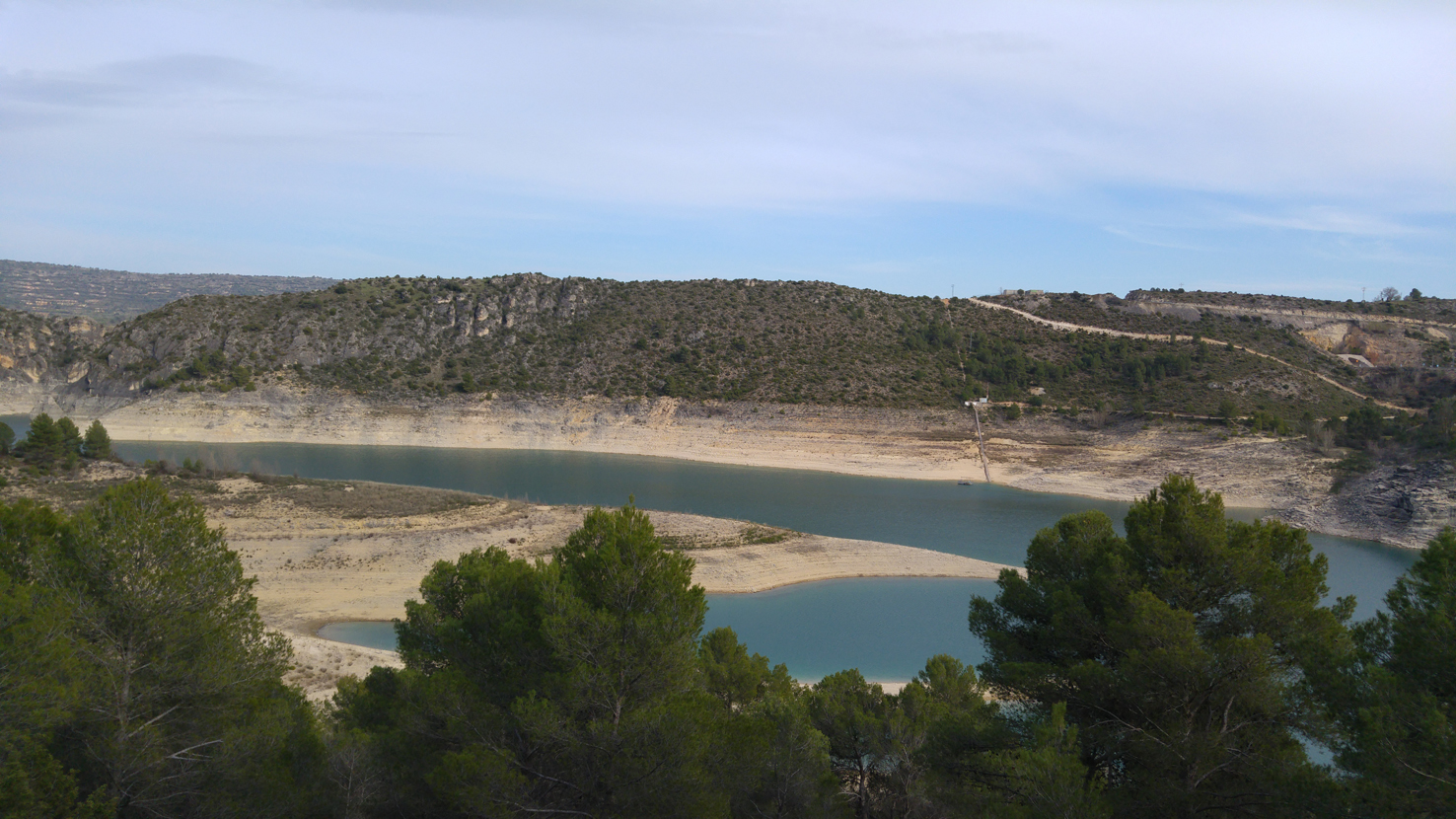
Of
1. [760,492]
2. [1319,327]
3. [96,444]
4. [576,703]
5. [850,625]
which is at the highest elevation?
[1319,327]

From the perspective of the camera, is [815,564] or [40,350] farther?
[40,350]

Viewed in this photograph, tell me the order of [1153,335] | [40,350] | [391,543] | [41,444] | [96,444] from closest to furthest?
[391,543] → [41,444] → [96,444] → [40,350] → [1153,335]

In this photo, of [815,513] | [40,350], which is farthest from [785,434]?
[40,350]

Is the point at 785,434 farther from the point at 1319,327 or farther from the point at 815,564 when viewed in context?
the point at 1319,327

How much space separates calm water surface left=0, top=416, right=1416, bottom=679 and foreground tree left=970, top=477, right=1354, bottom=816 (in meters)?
10.5

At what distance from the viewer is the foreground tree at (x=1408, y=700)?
5496 mm

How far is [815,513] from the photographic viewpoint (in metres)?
37.9

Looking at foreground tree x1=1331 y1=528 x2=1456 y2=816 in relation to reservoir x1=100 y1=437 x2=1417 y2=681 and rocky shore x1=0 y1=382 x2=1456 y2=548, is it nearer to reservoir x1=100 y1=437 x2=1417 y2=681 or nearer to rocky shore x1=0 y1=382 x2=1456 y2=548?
reservoir x1=100 y1=437 x2=1417 y2=681

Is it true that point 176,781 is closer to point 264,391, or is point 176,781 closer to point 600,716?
point 600,716

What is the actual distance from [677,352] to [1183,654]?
5845 cm

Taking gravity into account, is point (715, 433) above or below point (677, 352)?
below

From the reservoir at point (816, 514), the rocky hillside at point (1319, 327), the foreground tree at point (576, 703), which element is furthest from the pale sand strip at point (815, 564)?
the rocky hillside at point (1319, 327)

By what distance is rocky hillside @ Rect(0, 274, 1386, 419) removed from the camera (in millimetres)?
57281

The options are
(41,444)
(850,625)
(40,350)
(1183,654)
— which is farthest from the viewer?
(40,350)
